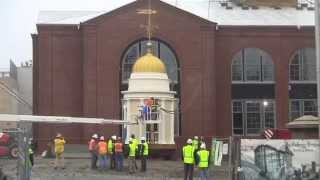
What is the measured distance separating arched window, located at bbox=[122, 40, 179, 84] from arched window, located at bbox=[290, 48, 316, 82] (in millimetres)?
10096

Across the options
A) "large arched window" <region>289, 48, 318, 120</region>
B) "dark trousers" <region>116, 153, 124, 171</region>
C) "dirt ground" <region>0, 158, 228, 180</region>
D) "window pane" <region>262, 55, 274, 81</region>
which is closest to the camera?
"dirt ground" <region>0, 158, 228, 180</region>

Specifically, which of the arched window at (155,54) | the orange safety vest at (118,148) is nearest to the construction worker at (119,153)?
the orange safety vest at (118,148)

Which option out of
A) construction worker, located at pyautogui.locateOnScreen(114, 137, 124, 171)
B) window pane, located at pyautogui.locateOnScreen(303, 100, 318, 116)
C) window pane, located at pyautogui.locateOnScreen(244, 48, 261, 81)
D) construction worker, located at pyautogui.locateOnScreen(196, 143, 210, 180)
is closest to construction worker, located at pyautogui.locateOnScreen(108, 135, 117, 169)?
construction worker, located at pyautogui.locateOnScreen(114, 137, 124, 171)

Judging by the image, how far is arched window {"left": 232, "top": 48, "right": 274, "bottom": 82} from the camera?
63.9 metres

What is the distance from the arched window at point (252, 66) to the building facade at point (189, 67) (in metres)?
0.08

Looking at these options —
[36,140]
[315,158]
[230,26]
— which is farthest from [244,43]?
[315,158]

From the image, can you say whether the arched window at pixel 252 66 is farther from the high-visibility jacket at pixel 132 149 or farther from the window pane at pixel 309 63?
the high-visibility jacket at pixel 132 149

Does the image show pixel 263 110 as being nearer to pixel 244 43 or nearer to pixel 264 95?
pixel 264 95

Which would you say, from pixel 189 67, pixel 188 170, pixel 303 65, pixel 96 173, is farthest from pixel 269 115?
pixel 188 170

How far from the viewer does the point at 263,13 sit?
2692 inches

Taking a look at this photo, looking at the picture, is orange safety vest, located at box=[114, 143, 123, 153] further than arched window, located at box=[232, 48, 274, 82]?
No

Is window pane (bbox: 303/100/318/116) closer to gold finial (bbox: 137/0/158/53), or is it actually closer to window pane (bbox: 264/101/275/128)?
window pane (bbox: 264/101/275/128)

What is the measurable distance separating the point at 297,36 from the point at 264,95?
569 cm

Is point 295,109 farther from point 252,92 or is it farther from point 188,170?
point 188,170
